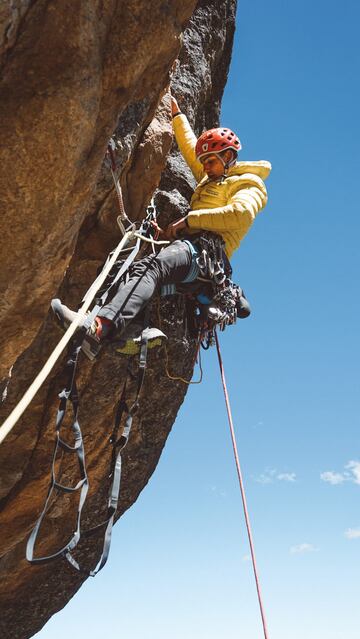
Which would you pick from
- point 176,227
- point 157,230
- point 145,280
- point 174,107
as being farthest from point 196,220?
point 174,107

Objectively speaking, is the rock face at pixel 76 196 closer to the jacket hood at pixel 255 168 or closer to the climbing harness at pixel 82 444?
the climbing harness at pixel 82 444

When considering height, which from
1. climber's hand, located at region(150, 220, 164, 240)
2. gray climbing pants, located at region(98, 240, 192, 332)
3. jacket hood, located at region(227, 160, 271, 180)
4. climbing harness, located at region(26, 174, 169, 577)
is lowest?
climbing harness, located at region(26, 174, 169, 577)

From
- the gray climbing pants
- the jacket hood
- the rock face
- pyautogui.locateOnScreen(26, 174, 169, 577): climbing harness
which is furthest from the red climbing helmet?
pyautogui.locateOnScreen(26, 174, 169, 577): climbing harness

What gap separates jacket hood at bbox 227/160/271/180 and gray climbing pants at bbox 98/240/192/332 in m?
1.02

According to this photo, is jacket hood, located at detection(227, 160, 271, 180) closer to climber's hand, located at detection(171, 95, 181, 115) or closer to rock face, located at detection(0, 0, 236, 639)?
rock face, located at detection(0, 0, 236, 639)

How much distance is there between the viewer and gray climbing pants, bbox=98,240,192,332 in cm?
392

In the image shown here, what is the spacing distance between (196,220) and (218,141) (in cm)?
96

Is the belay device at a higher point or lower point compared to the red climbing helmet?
lower

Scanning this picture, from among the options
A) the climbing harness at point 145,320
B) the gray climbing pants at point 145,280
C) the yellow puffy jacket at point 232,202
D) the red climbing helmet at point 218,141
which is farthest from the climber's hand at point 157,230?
the red climbing helmet at point 218,141

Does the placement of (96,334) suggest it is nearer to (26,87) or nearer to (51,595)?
(26,87)

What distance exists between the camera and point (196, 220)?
4.95 m

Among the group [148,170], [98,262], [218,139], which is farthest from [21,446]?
[218,139]

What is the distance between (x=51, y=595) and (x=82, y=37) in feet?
21.5

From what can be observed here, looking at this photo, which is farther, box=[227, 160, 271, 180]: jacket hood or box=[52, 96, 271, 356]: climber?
box=[227, 160, 271, 180]: jacket hood
